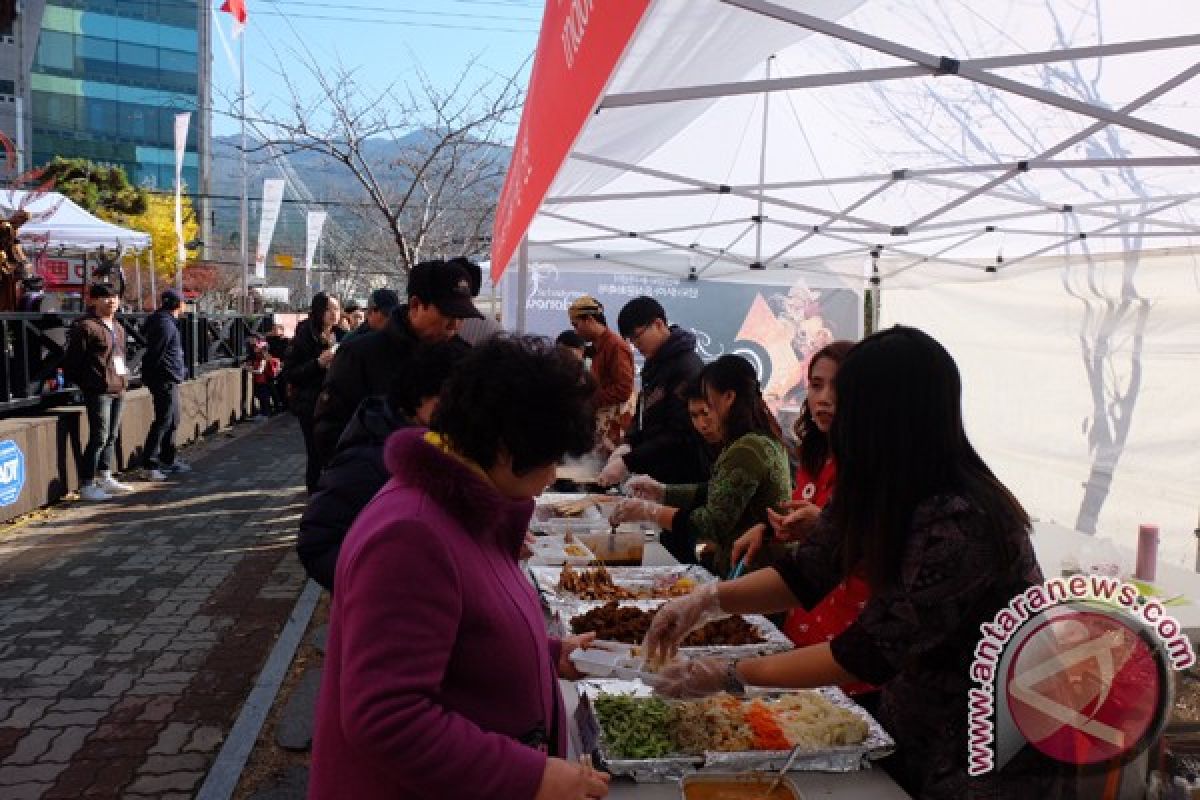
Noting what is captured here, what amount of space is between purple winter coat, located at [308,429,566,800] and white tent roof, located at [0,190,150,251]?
13954 millimetres

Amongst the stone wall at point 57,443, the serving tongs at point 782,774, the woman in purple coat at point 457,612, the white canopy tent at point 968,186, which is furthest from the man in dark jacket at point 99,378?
the serving tongs at point 782,774

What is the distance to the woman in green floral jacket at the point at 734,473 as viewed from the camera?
3270 millimetres

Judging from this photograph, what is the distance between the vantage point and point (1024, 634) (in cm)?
152

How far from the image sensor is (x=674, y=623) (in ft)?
7.59

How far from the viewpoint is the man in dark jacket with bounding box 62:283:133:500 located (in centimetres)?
812

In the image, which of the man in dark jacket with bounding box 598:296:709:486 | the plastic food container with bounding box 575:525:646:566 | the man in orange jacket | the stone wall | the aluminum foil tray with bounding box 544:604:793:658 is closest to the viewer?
the aluminum foil tray with bounding box 544:604:793:658

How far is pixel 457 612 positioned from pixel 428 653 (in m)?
0.07

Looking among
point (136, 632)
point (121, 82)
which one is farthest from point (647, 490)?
point (121, 82)

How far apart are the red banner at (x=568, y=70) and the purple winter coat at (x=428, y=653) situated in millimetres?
772

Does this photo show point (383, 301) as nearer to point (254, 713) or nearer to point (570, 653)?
point (254, 713)


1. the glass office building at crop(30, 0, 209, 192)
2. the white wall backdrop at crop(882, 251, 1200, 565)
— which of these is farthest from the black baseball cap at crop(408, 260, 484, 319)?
the glass office building at crop(30, 0, 209, 192)

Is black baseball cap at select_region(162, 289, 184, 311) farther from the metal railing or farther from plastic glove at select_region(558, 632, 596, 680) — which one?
plastic glove at select_region(558, 632, 596, 680)

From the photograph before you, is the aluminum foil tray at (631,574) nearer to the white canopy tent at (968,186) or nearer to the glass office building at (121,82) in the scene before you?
the white canopy tent at (968,186)

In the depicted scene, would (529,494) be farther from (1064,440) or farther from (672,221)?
(672,221)
